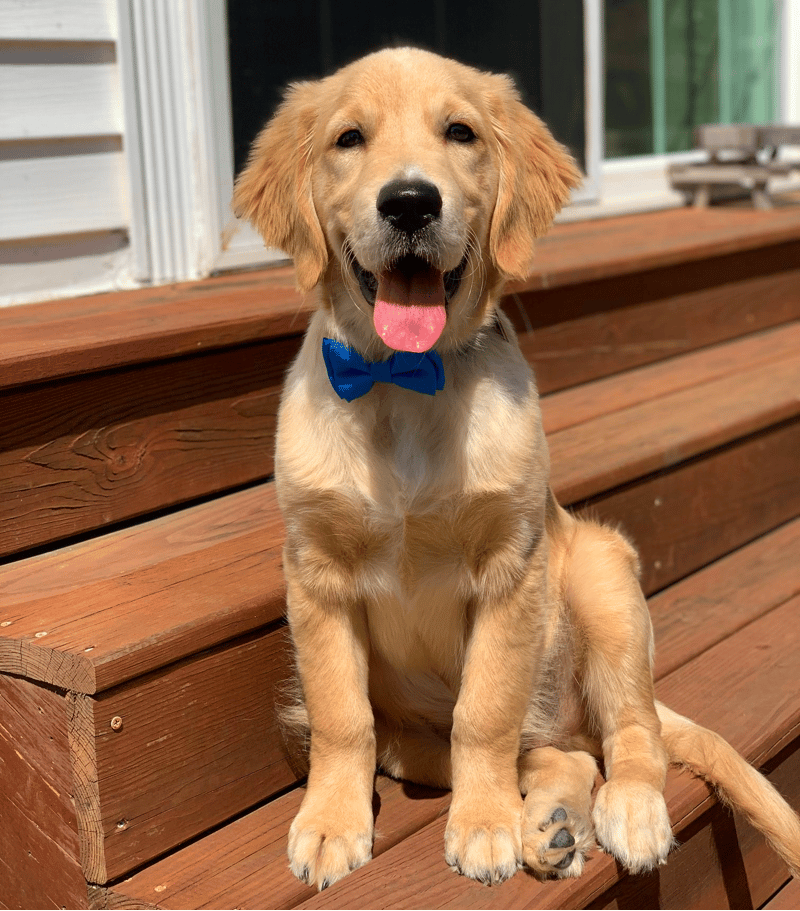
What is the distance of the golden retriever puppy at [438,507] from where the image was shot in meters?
1.81

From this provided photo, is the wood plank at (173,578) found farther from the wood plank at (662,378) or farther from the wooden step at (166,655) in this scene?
the wood plank at (662,378)

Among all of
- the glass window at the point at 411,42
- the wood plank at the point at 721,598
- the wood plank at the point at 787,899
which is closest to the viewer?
the wood plank at the point at 787,899

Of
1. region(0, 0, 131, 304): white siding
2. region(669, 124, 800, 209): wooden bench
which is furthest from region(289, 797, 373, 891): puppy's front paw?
region(669, 124, 800, 209): wooden bench

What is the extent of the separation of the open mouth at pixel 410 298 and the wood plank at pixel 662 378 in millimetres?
1302

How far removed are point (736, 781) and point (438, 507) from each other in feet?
2.41

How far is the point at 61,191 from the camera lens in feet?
9.75

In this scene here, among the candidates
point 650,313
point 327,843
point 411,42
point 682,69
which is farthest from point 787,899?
point 682,69

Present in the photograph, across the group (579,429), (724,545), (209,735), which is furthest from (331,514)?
(724,545)

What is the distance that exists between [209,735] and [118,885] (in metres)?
0.29

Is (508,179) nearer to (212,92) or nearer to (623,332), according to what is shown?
(212,92)

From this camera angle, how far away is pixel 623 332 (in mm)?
3756

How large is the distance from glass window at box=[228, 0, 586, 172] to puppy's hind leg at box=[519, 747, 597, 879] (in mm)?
2279

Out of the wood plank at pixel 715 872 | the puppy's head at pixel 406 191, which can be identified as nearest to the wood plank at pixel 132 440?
the puppy's head at pixel 406 191

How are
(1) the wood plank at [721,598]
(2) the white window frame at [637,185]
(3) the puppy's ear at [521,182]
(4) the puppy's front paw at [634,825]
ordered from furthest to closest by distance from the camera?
(2) the white window frame at [637,185], (1) the wood plank at [721,598], (3) the puppy's ear at [521,182], (4) the puppy's front paw at [634,825]
